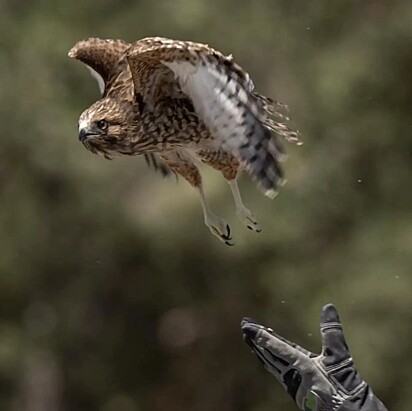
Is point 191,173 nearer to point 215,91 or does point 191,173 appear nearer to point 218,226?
point 218,226

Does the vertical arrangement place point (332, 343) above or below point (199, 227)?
below

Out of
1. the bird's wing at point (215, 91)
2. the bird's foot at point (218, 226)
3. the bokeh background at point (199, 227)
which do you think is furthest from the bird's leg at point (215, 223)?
the bokeh background at point (199, 227)

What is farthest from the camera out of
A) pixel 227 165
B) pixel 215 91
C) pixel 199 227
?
pixel 199 227

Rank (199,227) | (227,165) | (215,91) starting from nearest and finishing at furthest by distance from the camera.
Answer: (215,91) → (227,165) → (199,227)

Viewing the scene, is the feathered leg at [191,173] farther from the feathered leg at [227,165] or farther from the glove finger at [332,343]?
the glove finger at [332,343]

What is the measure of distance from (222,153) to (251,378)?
283 centimetres

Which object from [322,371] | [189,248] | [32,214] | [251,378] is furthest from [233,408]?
[322,371]

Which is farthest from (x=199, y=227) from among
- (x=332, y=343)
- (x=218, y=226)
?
(x=332, y=343)

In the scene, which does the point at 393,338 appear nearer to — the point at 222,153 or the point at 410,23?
the point at 410,23

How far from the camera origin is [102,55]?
1.57 metres

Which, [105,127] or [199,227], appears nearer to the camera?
[105,127]

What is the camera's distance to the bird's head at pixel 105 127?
1467 millimetres

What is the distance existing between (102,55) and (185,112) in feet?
0.48

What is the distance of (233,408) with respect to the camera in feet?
14.4
